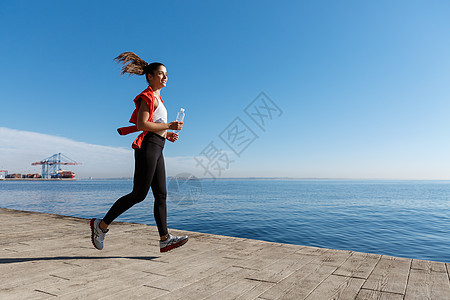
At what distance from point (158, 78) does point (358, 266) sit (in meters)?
2.99

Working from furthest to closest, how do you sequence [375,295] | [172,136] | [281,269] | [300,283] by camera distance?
[172,136], [281,269], [300,283], [375,295]

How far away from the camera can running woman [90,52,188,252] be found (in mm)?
3004

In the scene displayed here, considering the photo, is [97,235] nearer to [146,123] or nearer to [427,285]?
[146,123]

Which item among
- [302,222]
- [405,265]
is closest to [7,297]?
[405,265]

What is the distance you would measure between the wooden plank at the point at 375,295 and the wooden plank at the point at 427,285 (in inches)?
3.3

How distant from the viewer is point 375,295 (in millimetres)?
2057

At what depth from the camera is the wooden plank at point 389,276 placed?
7.29ft

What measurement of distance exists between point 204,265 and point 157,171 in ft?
3.79

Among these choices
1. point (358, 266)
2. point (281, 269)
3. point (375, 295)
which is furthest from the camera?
point (358, 266)

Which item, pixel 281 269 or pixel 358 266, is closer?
pixel 281 269

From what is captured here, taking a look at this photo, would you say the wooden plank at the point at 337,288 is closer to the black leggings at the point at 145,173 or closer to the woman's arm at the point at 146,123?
the black leggings at the point at 145,173

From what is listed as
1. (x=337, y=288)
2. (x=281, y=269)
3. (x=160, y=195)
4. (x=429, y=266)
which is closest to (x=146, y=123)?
(x=160, y=195)

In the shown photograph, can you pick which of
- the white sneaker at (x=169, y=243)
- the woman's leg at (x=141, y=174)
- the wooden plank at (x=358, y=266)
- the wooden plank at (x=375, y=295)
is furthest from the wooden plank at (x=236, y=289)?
the woman's leg at (x=141, y=174)

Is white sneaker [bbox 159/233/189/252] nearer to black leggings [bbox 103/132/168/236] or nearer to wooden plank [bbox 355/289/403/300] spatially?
black leggings [bbox 103/132/168/236]
